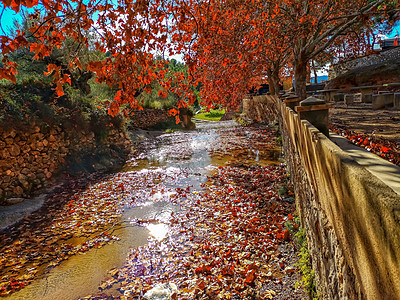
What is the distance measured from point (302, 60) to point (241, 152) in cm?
544

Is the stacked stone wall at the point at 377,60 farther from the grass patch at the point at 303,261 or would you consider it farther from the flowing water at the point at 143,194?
the grass patch at the point at 303,261

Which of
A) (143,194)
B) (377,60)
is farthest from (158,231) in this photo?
(377,60)

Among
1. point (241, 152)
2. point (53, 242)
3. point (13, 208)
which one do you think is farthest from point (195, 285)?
point (241, 152)

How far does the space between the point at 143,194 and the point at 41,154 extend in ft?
14.8

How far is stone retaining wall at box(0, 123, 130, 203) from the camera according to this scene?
28.5 ft

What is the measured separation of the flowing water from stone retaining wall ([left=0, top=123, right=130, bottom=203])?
169 centimetres

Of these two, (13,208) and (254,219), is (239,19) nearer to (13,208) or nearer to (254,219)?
(254,219)

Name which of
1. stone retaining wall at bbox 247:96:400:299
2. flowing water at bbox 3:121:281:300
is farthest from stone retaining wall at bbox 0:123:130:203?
stone retaining wall at bbox 247:96:400:299

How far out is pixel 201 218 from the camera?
683 centimetres

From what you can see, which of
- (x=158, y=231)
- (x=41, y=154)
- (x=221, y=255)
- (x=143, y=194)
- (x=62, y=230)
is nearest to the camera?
(x=221, y=255)

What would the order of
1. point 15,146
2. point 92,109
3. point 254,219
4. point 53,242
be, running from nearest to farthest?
point 53,242, point 254,219, point 15,146, point 92,109

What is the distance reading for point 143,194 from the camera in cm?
893

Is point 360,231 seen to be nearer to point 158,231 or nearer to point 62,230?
point 158,231

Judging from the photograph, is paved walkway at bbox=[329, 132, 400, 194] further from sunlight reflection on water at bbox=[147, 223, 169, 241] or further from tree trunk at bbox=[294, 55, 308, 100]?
tree trunk at bbox=[294, 55, 308, 100]
